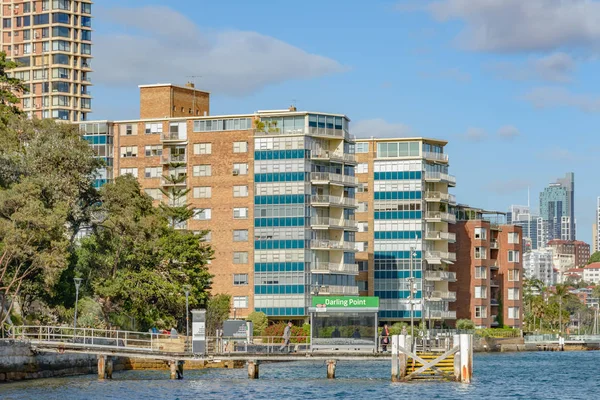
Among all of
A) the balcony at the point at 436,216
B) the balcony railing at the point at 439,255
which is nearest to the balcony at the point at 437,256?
the balcony railing at the point at 439,255

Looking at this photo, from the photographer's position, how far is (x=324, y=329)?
81.1 meters

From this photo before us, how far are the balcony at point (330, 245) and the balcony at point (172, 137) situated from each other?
20.9 meters

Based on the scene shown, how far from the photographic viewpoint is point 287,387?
74.4 metres

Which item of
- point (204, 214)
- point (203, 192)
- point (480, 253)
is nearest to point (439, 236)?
point (480, 253)

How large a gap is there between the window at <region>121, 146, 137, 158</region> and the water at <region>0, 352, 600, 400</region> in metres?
67.1

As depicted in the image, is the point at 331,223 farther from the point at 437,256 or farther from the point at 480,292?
the point at 480,292

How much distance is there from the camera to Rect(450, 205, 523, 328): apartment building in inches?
7111

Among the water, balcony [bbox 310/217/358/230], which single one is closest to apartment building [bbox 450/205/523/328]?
balcony [bbox 310/217/358/230]

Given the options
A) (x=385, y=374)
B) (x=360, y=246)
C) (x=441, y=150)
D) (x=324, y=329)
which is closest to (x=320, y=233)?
(x=360, y=246)

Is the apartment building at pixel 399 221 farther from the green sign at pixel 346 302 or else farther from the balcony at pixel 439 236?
the green sign at pixel 346 302

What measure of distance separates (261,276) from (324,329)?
65.0 m

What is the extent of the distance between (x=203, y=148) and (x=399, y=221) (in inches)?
1203

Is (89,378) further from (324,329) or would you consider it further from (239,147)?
(239,147)

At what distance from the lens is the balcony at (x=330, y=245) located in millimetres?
146625
